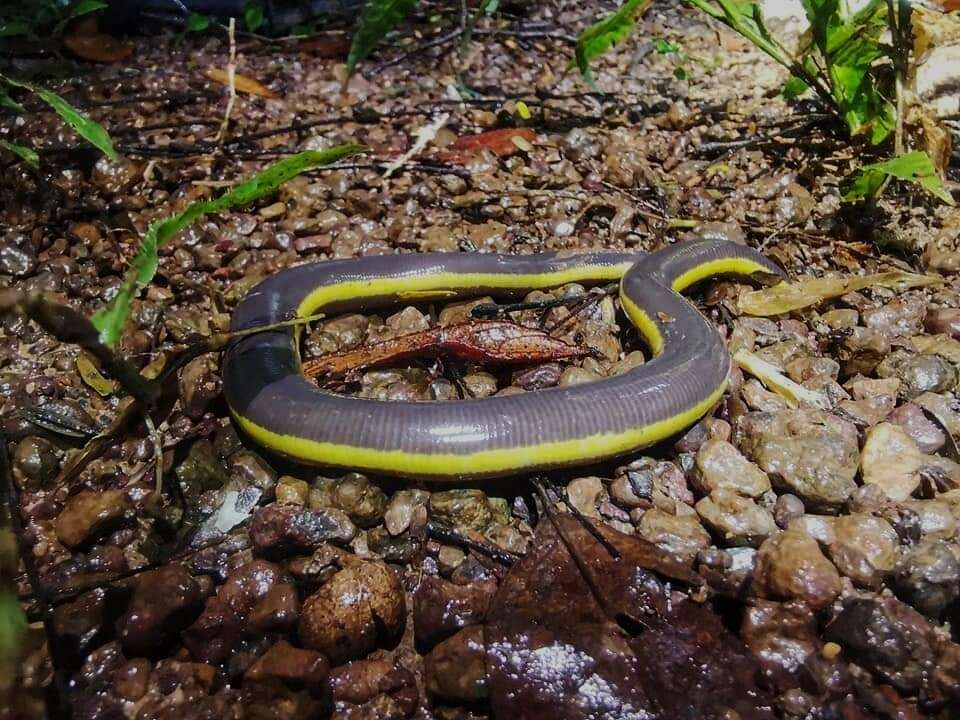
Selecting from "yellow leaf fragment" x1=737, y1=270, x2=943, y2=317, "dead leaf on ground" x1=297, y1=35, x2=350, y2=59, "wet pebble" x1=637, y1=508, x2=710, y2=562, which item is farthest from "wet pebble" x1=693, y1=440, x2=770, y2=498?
"dead leaf on ground" x1=297, y1=35, x2=350, y2=59

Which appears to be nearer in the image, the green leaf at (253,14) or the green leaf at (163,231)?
the green leaf at (163,231)

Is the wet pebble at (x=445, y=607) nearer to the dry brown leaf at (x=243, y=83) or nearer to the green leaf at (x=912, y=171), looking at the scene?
the green leaf at (x=912, y=171)

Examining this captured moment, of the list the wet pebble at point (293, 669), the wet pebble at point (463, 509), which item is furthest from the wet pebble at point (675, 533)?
the wet pebble at point (293, 669)

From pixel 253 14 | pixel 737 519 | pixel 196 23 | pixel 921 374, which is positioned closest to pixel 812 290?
pixel 921 374

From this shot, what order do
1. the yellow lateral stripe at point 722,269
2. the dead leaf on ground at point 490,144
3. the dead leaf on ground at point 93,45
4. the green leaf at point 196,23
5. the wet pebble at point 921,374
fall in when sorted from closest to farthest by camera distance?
1. the wet pebble at point 921,374
2. the yellow lateral stripe at point 722,269
3. the dead leaf on ground at point 490,144
4. the dead leaf on ground at point 93,45
5. the green leaf at point 196,23

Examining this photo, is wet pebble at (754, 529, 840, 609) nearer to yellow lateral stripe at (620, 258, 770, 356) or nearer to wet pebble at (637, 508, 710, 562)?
wet pebble at (637, 508, 710, 562)

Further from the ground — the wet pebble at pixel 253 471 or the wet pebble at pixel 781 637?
the wet pebble at pixel 781 637

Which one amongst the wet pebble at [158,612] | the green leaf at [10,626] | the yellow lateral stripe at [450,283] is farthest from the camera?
the yellow lateral stripe at [450,283]
